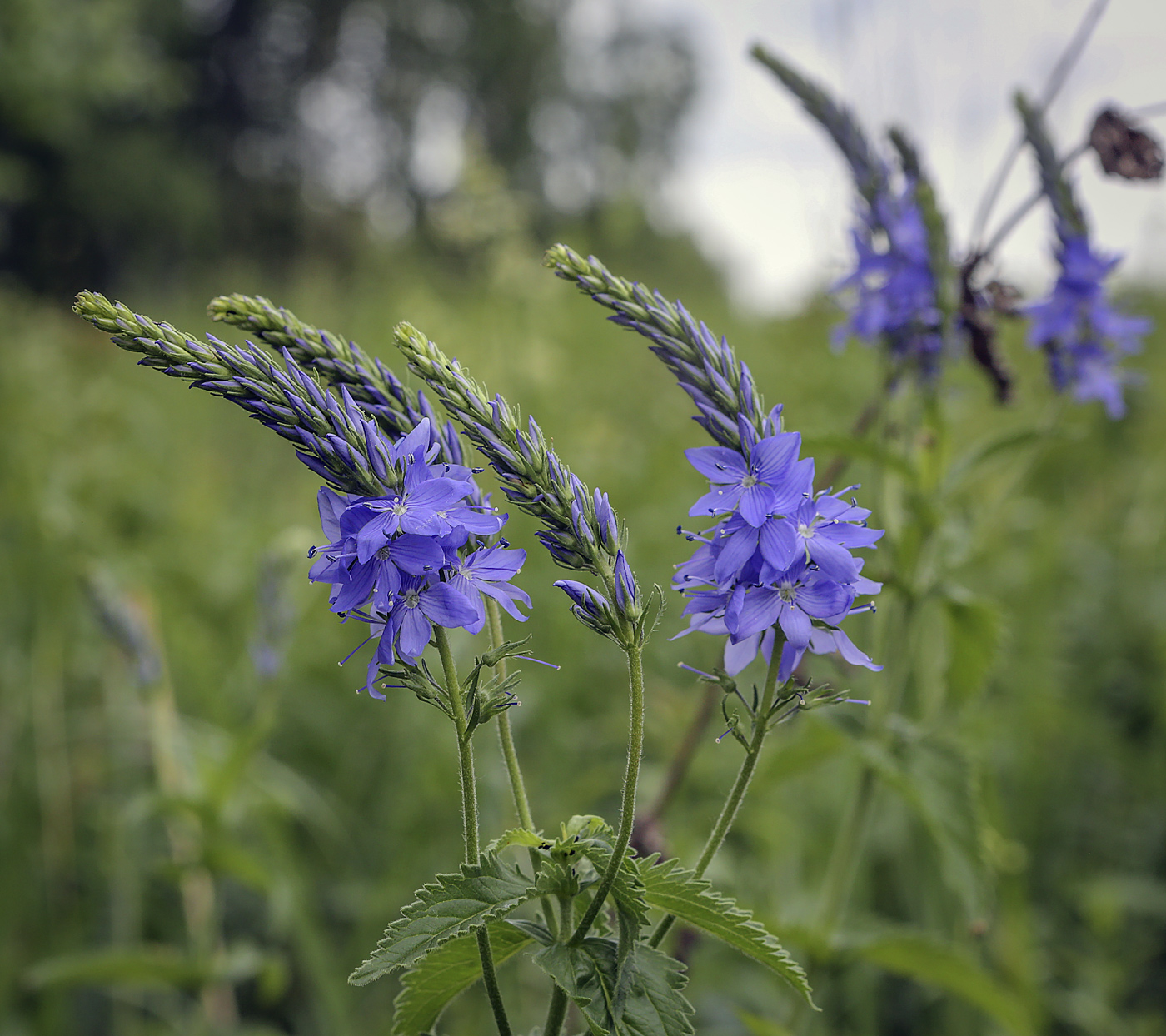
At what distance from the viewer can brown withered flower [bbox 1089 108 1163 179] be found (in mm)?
2367

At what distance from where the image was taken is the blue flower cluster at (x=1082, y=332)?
2.65m

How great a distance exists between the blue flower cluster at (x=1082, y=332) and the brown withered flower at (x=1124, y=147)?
23 cm

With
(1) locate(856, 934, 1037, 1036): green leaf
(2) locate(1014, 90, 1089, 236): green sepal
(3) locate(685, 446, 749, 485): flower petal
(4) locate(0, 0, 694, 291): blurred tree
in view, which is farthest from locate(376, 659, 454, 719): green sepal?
(4) locate(0, 0, 694, 291): blurred tree

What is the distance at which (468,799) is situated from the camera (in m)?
1.15

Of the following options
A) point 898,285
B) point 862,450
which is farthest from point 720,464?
point 898,285

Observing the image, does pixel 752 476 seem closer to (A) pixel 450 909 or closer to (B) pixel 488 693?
(B) pixel 488 693

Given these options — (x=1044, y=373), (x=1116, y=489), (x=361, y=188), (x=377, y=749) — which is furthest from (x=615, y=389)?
(x=361, y=188)

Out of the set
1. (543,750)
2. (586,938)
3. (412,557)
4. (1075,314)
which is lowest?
(586,938)

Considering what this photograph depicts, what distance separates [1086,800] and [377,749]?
3540mm

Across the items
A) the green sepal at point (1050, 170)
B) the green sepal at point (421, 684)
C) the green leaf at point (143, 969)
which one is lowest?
the green leaf at point (143, 969)

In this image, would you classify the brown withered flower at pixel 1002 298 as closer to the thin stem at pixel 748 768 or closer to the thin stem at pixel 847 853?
the thin stem at pixel 847 853

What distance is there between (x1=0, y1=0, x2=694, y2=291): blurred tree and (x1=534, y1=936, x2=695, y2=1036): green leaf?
2111 cm

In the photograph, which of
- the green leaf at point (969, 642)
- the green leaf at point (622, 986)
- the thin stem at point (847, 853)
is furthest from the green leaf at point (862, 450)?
the green leaf at point (622, 986)

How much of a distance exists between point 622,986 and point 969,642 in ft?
5.81
